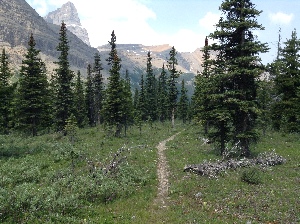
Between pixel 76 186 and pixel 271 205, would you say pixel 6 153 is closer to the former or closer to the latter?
pixel 76 186

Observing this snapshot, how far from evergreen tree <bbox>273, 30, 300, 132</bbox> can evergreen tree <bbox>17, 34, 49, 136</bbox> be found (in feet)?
118

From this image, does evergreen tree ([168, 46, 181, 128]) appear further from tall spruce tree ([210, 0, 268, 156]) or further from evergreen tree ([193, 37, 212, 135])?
tall spruce tree ([210, 0, 268, 156])

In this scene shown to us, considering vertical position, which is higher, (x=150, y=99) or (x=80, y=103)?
(x=150, y=99)

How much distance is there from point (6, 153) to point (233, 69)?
75.9 ft

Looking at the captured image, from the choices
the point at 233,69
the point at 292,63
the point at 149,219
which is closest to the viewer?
the point at 149,219

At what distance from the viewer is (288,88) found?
135 feet

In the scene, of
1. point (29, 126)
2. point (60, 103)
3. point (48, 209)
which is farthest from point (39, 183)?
point (60, 103)

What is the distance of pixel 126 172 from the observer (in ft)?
66.3

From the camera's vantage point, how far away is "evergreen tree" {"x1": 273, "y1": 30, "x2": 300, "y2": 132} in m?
39.2

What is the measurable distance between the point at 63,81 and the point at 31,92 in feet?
22.0

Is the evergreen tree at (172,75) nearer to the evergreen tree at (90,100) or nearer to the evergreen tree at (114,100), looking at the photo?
the evergreen tree at (114,100)

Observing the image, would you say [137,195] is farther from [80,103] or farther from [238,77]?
[80,103]

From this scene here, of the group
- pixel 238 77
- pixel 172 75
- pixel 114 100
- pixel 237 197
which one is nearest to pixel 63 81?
pixel 114 100

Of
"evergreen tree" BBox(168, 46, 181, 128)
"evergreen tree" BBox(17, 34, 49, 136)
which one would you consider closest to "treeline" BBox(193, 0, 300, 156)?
"evergreen tree" BBox(17, 34, 49, 136)
